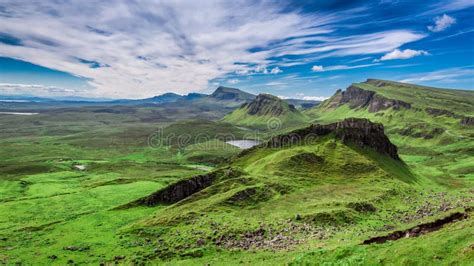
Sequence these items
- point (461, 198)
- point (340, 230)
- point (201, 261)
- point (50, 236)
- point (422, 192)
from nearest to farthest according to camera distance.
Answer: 1. point (201, 261)
2. point (340, 230)
3. point (50, 236)
4. point (461, 198)
5. point (422, 192)

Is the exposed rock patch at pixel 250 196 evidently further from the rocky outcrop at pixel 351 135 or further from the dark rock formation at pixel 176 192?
the rocky outcrop at pixel 351 135

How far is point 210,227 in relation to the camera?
237ft

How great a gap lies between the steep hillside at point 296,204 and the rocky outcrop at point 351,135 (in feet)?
1.48

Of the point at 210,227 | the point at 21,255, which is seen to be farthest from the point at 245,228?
the point at 21,255

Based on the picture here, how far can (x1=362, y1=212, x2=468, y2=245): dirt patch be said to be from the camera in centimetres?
4778

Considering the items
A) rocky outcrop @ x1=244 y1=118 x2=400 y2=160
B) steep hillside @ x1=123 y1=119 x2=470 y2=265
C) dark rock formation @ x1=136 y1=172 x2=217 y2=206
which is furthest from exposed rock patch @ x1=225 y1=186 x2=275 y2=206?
rocky outcrop @ x1=244 y1=118 x2=400 y2=160

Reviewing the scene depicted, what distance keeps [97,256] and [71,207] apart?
5694cm

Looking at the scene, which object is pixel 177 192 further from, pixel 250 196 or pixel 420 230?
pixel 420 230

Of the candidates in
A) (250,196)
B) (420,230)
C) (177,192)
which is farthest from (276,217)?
(177,192)

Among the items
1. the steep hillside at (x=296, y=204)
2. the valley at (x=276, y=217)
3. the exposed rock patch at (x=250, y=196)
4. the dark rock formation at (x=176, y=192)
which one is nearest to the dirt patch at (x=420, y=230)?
the valley at (x=276, y=217)

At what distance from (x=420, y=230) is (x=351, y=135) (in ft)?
305

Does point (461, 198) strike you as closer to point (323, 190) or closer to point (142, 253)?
point (323, 190)

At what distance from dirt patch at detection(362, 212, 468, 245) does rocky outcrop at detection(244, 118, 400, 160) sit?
86.1 metres

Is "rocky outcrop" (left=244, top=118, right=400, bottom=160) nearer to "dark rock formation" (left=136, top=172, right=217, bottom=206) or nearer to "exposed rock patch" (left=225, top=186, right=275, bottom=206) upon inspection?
"dark rock formation" (left=136, top=172, right=217, bottom=206)
